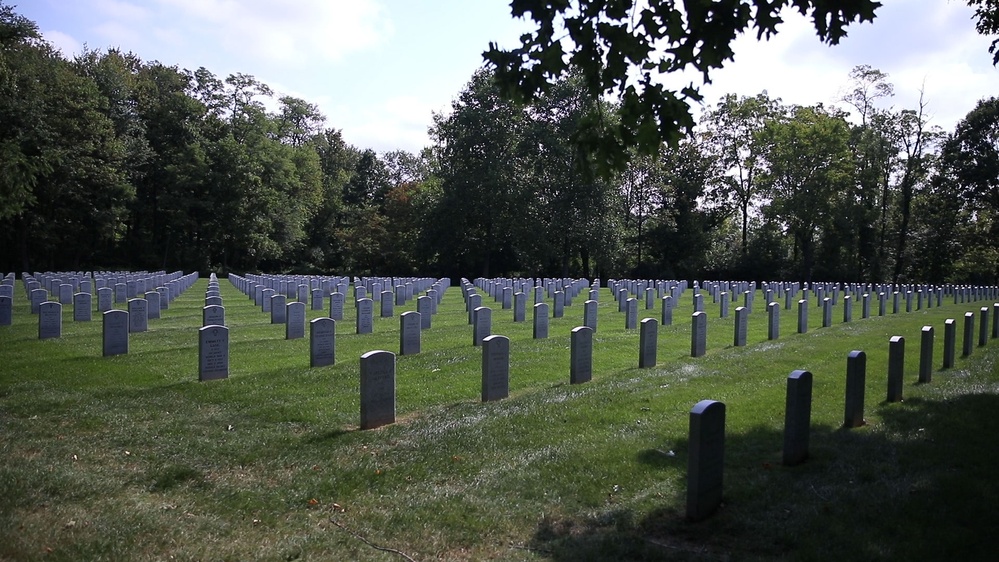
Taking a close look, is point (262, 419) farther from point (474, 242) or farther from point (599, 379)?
point (474, 242)

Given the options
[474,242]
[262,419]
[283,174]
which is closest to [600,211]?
[474,242]

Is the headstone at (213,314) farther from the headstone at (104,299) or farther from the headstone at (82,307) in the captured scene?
the headstone at (104,299)

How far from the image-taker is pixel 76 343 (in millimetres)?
15156

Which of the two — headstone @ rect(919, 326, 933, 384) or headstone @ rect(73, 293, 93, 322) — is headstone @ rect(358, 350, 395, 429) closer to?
headstone @ rect(919, 326, 933, 384)

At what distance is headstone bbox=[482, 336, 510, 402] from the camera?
33.4ft

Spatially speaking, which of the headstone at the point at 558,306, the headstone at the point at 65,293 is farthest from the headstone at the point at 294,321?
the headstone at the point at 65,293

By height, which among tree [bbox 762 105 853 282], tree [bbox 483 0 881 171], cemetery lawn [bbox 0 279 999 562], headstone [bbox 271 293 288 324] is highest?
tree [bbox 762 105 853 282]

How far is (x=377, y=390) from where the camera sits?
8633 mm

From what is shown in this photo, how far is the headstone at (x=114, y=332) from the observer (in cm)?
1358

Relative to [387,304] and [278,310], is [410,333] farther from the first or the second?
[387,304]

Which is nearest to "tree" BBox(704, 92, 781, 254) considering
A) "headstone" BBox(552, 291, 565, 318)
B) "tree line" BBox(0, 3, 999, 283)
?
"tree line" BBox(0, 3, 999, 283)

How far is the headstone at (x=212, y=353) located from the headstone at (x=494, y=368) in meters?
4.43

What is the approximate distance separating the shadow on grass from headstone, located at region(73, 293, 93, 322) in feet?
59.9

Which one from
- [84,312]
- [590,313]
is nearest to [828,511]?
[590,313]
